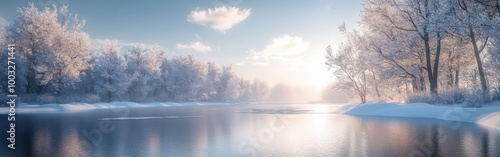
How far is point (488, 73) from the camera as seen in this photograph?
30234 millimetres

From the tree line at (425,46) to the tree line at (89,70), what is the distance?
3730cm

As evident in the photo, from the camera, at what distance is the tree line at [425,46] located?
1875cm

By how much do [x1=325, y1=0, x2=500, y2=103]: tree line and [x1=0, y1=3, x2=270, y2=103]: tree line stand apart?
37.3m

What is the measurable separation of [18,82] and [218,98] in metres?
52.6

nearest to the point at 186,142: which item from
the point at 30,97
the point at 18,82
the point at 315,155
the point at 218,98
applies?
the point at 315,155

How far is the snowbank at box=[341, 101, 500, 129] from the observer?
14.7 m

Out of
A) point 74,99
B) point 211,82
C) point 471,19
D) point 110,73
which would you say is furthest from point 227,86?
point 471,19

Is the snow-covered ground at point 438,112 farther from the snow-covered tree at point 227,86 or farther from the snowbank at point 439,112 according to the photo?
the snow-covered tree at point 227,86

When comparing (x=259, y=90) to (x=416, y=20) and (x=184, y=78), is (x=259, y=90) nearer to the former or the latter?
(x=184, y=78)

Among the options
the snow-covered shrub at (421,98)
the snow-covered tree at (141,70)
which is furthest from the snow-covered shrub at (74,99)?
the snow-covered shrub at (421,98)

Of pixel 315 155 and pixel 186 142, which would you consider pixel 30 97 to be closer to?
pixel 186 142

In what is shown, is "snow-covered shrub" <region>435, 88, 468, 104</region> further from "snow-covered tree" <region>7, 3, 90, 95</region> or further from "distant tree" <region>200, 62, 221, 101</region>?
"distant tree" <region>200, 62, 221, 101</region>

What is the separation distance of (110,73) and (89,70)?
407cm

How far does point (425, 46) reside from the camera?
23812 mm
